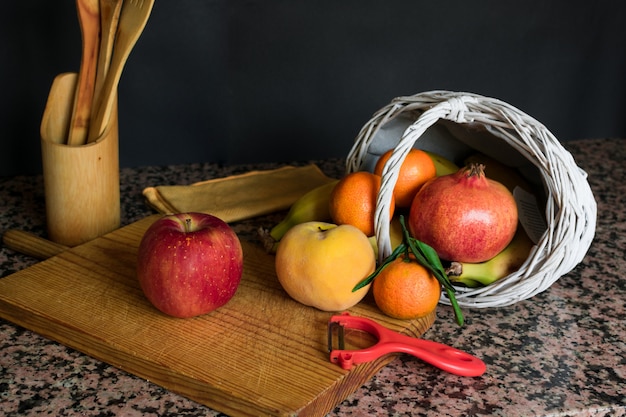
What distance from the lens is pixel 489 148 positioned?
1117mm

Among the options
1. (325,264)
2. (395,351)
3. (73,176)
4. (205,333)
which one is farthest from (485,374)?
(73,176)

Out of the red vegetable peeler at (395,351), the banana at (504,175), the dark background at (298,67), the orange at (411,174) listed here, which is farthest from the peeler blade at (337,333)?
the dark background at (298,67)

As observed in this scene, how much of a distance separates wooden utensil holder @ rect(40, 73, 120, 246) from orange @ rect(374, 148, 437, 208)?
1.24ft

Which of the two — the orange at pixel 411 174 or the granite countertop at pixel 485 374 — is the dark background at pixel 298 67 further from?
the orange at pixel 411 174

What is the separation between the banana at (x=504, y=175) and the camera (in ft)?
3.69

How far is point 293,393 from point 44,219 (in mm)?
629

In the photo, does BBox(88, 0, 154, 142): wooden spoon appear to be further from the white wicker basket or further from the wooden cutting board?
the white wicker basket

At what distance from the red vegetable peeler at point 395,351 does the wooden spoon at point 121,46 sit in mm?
432

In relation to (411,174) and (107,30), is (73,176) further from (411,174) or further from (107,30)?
(411,174)

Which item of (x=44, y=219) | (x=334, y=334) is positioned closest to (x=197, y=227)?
(x=334, y=334)

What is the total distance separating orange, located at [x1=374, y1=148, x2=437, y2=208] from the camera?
104cm

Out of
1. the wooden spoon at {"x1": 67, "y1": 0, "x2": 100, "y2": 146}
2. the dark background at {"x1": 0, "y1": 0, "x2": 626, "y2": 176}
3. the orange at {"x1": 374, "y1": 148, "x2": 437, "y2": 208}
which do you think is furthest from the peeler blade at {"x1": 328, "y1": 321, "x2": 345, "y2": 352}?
the dark background at {"x1": 0, "y1": 0, "x2": 626, "y2": 176}

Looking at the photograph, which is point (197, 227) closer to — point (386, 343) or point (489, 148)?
point (386, 343)

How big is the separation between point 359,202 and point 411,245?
4.3 inches
